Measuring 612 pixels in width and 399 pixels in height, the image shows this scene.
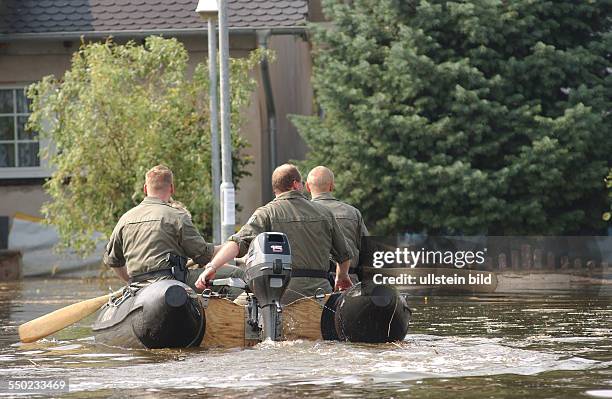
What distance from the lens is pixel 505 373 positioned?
9883 mm

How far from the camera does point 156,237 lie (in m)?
13.0

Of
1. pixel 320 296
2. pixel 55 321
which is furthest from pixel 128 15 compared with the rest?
pixel 320 296

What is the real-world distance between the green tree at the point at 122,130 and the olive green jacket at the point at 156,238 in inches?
327

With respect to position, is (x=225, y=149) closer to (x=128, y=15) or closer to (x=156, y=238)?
(x=156, y=238)

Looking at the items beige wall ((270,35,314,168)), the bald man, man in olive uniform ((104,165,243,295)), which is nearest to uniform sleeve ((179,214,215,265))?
man in olive uniform ((104,165,243,295))

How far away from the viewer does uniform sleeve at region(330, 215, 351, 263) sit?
42.8 ft

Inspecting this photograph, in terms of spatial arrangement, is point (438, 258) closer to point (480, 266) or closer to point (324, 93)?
point (480, 266)

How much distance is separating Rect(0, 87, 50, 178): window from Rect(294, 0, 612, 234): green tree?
5.12m

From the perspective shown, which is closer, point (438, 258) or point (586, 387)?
point (586, 387)

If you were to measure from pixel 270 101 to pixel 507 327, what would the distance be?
13.4 meters

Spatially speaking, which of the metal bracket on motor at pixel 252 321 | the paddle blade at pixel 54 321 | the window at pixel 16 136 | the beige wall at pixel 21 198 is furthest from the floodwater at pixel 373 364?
the window at pixel 16 136

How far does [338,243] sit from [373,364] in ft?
8.86

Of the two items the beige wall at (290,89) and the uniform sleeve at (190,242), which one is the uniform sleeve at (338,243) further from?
the beige wall at (290,89)

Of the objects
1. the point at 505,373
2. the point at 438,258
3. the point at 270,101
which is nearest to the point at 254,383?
the point at 505,373
